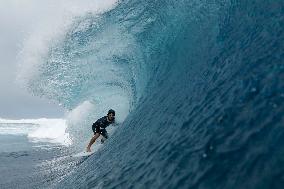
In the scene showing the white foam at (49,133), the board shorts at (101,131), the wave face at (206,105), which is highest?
the white foam at (49,133)

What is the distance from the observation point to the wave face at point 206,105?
A: 10.4ft

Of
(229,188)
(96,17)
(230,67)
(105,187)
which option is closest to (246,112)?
(229,188)

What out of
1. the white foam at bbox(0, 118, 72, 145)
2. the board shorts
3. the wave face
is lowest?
the wave face

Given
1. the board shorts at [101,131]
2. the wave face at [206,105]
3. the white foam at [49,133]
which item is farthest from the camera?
the white foam at [49,133]

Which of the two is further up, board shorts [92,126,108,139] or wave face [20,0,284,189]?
→ board shorts [92,126,108,139]

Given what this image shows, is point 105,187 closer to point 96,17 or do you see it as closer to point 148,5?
point 148,5

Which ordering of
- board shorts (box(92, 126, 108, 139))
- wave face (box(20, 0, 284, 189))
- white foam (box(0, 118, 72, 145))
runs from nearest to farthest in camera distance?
1. wave face (box(20, 0, 284, 189))
2. board shorts (box(92, 126, 108, 139))
3. white foam (box(0, 118, 72, 145))

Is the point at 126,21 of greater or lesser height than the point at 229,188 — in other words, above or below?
above

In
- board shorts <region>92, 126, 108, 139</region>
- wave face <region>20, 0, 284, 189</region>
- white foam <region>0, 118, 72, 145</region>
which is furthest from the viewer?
white foam <region>0, 118, 72, 145</region>

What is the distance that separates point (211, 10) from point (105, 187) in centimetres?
520

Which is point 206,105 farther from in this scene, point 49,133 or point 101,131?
point 49,133

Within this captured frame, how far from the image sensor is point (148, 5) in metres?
11.9

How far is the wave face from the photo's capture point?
3.17 m

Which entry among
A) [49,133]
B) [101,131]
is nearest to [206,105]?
[101,131]
